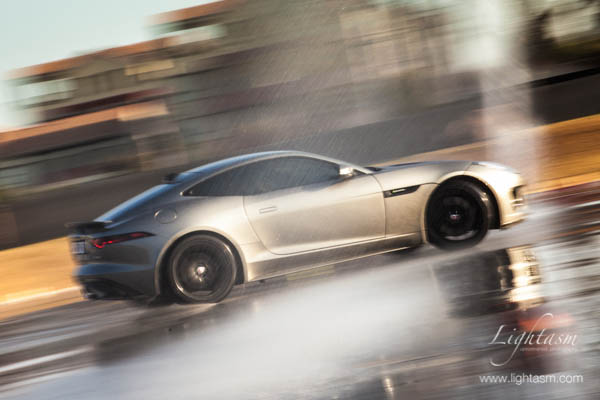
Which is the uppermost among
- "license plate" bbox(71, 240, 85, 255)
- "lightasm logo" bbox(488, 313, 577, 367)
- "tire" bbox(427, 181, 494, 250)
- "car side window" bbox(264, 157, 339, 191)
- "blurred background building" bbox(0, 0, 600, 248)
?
"blurred background building" bbox(0, 0, 600, 248)

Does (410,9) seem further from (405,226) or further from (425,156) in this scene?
(405,226)

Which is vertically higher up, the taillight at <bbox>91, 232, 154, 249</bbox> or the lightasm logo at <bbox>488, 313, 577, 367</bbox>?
the taillight at <bbox>91, 232, 154, 249</bbox>

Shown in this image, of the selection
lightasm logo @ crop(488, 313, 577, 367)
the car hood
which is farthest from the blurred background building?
lightasm logo @ crop(488, 313, 577, 367)

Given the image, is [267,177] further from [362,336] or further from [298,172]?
[362,336]

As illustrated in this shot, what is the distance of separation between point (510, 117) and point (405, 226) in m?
13.3

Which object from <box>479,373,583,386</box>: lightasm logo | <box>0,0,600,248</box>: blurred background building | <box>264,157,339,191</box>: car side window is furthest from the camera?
<box>0,0,600,248</box>: blurred background building

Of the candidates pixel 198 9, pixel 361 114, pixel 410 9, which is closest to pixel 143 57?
pixel 198 9

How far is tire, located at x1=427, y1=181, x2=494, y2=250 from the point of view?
26.0 ft

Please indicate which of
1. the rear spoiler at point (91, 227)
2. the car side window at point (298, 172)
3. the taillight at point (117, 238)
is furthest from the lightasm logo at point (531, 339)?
the rear spoiler at point (91, 227)

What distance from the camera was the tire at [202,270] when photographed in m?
7.21

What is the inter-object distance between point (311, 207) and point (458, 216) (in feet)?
5.21

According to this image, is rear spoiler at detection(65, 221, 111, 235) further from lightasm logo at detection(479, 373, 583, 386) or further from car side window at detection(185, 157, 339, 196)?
lightasm logo at detection(479, 373, 583, 386)

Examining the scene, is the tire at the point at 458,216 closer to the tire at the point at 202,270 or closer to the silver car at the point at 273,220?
the silver car at the point at 273,220

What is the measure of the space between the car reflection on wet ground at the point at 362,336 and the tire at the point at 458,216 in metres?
0.19
